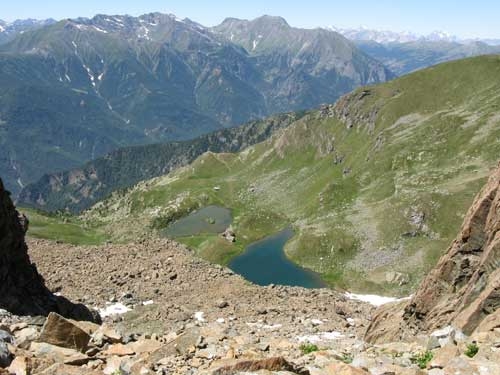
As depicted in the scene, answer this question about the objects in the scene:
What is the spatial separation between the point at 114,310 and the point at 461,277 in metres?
47.6

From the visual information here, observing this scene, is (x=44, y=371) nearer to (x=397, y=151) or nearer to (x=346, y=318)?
(x=346, y=318)

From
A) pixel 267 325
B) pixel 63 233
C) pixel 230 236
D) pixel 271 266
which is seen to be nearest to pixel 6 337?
pixel 267 325

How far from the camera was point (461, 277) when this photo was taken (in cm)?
4406

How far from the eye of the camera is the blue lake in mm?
133125

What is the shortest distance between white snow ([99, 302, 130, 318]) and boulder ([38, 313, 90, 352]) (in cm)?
4402

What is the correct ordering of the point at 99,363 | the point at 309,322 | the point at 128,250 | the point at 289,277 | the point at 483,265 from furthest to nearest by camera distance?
the point at 289,277 → the point at 128,250 → the point at 309,322 → the point at 483,265 → the point at 99,363

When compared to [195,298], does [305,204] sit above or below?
below

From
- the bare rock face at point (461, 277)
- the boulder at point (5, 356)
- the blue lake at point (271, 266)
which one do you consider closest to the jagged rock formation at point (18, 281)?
the boulder at point (5, 356)

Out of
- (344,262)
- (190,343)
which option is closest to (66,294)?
(190,343)

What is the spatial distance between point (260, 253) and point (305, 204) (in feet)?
155

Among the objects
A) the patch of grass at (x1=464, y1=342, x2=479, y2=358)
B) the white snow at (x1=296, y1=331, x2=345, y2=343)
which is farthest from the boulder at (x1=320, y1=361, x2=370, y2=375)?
the white snow at (x1=296, y1=331, x2=345, y2=343)

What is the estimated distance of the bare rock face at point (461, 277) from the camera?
3853cm

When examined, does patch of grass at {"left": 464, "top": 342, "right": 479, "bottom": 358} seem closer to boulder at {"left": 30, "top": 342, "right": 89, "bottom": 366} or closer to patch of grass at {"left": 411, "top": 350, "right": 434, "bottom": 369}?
patch of grass at {"left": 411, "top": 350, "right": 434, "bottom": 369}

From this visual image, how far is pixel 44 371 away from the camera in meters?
20.0
